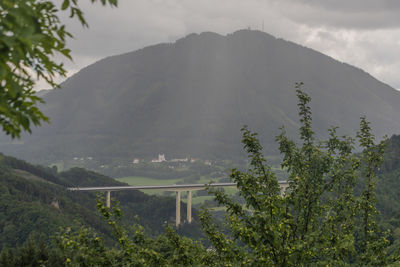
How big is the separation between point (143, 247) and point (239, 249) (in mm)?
2779

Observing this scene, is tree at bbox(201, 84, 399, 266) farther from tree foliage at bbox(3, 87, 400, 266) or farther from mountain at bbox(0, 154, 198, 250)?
mountain at bbox(0, 154, 198, 250)

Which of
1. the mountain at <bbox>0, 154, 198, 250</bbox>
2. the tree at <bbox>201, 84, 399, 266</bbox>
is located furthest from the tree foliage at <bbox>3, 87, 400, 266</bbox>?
the mountain at <bbox>0, 154, 198, 250</bbox>

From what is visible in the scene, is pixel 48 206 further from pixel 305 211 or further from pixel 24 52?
pixel 24 52

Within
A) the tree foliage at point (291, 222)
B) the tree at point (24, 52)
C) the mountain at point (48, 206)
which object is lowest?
the mountain at point (48, 206)

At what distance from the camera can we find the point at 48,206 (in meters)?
113

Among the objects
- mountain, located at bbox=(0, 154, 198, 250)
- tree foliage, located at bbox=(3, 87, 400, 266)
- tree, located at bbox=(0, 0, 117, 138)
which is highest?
tree, located at bbox=(0, 0, 117, 138)

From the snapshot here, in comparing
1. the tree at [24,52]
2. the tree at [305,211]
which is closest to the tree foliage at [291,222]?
the tree at [305,211]

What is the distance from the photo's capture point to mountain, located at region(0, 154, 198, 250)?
94.7 metres

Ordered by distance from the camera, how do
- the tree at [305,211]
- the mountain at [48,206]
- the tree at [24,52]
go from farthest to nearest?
the mountain at [48,206] → the tree at [305,211] → the tree at [24,52]

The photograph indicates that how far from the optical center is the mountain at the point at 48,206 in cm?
9469

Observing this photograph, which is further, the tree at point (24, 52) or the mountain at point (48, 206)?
the mountain at point (48, 206)

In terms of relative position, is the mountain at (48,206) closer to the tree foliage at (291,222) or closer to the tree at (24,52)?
the tree foliage at (291,222)

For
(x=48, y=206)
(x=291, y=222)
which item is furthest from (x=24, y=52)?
(x=48, y=206)

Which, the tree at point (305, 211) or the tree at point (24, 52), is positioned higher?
the tree at point (24, 52)
